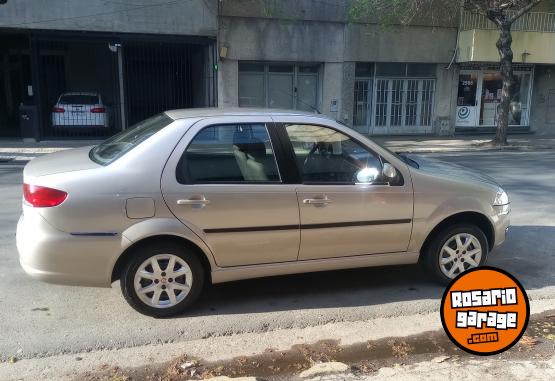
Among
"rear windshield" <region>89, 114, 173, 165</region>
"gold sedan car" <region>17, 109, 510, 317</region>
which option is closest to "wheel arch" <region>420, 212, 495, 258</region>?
"gold sedan car" <region>17, 109, 510, 317</region>

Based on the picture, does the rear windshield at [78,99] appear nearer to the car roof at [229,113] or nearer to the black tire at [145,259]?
the car roof at [229,113]

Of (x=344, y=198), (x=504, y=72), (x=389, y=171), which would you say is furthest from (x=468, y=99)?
(x=344, y=198)

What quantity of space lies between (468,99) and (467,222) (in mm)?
18077

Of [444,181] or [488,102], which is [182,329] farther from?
[488,102]

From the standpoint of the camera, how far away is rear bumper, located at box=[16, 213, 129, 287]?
3.86 m

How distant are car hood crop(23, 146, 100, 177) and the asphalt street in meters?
1.16

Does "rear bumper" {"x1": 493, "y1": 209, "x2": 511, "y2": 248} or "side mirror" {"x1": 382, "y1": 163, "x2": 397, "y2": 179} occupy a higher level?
"side mirror" {"x1": 382, "y1": 163, "x2": 397, "y2": 179}

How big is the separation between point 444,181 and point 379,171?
0.63 metres

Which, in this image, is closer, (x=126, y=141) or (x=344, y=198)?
(x=344, y=198)

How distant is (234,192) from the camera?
411 cm

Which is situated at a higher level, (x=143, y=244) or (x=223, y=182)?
(x=223, y=182)

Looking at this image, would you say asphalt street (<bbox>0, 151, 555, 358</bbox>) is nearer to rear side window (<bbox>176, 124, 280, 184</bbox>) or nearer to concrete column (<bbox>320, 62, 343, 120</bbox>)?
rear side window (<bbox>176, 124, 280, 184</bbox>)

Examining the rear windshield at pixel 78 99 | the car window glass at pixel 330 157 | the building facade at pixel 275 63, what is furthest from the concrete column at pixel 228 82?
the car window glass at pixel 330 157

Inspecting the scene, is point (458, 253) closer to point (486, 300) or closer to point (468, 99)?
point (486, 300)
